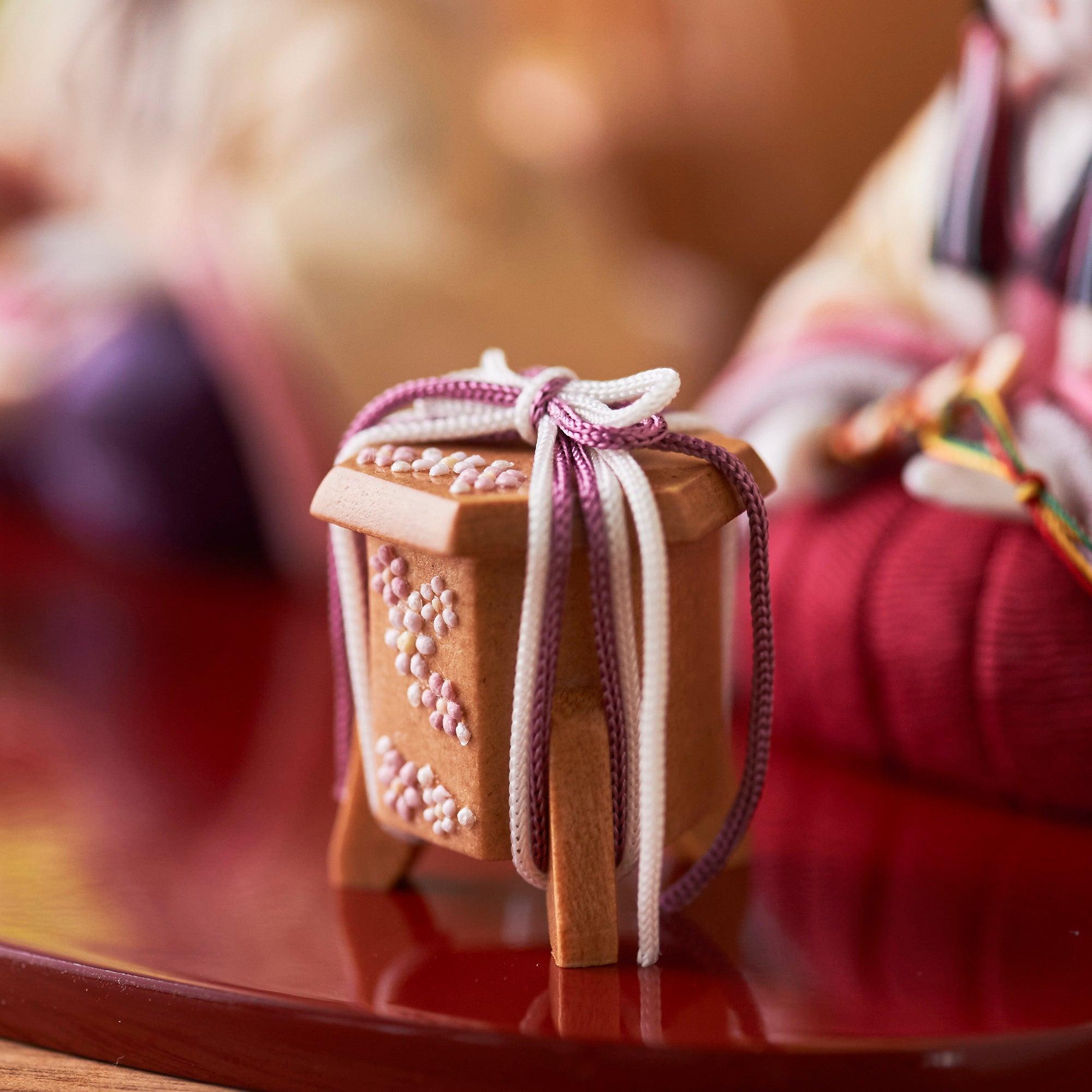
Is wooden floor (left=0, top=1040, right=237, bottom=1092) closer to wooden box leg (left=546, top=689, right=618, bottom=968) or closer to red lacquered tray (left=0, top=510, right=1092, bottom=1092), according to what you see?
red lacquered tray (left=0, top=510, right=1092, bottom=1092)

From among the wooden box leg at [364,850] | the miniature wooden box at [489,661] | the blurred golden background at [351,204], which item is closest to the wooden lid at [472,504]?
the miniature wooden box at [489,661]

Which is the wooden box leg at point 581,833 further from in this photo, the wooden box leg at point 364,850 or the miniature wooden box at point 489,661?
the wooden box leg at point 364,850

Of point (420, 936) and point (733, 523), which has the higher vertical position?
point (733, 523)

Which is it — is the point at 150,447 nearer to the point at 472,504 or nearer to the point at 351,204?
the point at 351,204

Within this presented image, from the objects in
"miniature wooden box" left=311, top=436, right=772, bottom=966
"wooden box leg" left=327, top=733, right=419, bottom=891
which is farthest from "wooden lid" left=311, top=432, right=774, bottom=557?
"wooden box leg" left=327, top=733, right=419, bottom=891

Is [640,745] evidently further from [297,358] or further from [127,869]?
[297,358]

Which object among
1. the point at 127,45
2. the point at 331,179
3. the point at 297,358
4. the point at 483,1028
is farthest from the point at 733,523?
the point at 127,45

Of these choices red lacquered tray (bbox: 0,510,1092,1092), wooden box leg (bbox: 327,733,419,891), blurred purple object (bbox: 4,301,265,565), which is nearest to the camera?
red lacquered tray (bbox: 0,510,1092,1092)

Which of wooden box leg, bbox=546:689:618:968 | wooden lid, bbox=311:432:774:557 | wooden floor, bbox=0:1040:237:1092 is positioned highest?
wooden lid, bbox=311:432:774:557
